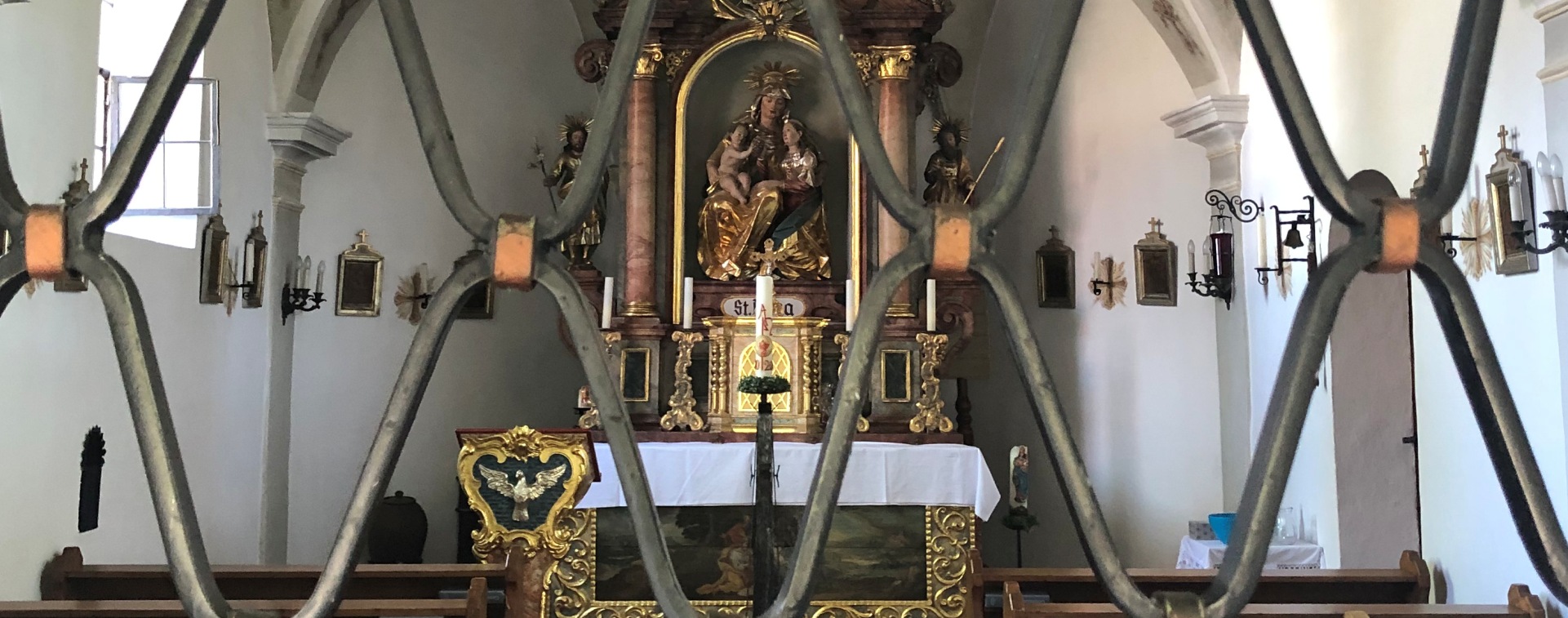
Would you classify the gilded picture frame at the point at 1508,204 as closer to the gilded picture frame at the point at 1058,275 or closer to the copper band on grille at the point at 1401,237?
the copper band on grille at the point at 1401,237

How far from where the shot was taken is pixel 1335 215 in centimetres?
81

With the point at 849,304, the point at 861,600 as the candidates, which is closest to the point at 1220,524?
the point at 861,600

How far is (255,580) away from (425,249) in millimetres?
4289

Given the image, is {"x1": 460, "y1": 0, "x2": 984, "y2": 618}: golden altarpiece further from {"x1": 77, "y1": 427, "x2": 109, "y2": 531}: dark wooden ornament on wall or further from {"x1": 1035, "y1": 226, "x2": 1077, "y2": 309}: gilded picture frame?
{"x1": 77, "y1": 427, "x2": 109, "y2": 531}: dark wooden ornament on wall

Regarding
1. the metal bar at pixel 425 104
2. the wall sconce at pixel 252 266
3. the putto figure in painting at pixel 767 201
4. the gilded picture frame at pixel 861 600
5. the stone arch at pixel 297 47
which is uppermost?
the stone arch at pixel 297 47

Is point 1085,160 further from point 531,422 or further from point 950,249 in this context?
point 950,249

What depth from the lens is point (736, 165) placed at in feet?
27.1

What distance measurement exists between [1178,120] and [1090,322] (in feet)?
5.13

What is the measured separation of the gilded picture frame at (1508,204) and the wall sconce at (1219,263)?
9.94 feet

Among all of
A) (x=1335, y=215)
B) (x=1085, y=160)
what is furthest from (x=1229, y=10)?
(x=1335, y=215)

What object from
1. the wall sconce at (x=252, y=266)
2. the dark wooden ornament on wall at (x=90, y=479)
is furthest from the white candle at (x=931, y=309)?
the dark wooden ornament on wall at (x=90, y=479)

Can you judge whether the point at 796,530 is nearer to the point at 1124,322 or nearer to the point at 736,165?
the point at 736,165

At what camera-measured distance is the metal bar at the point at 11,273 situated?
0.81m

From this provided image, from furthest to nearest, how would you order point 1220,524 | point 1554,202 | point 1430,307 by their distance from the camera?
point 1220,524 → point 1430,307 → point 1554,202
